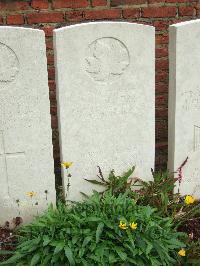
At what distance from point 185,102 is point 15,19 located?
1729 millimetres

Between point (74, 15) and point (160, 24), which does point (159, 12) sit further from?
point (74, 15)

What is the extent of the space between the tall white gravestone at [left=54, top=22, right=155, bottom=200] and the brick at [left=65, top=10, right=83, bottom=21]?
1118 millimetres

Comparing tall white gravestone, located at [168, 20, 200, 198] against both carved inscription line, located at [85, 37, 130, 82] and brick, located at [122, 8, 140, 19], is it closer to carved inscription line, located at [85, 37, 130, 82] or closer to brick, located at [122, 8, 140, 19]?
carved inscription line, located at [85, 37, 130, 82]

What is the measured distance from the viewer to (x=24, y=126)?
3.03m

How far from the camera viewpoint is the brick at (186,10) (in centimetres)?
419

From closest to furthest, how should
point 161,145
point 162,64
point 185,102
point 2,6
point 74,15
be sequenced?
point 185,102
point 2,6
point 74,15
point 161,145
point 162,64

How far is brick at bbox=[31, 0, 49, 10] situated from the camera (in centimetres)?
385

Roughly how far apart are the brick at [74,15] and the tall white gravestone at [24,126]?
1185 mm

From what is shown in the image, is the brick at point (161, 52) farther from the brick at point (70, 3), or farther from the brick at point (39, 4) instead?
the brick at point (39, 4)

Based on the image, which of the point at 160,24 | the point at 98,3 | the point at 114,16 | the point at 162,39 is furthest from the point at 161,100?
the point at 98,3

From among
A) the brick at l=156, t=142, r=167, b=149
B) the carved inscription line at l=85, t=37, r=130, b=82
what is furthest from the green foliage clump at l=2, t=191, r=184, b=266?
the brick at l=156, t=142, r=167, b=149

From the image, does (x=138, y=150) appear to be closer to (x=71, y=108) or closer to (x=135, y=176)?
(x=135, y=176)

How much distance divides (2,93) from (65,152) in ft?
2.00

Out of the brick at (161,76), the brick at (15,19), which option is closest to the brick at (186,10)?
the brick at (161,76)
